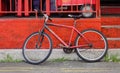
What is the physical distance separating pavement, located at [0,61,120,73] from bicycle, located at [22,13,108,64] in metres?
0.17

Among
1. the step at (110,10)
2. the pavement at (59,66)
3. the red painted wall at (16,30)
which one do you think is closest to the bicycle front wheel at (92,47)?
the pavement at (59,66)

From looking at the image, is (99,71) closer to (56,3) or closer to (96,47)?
(96,47)

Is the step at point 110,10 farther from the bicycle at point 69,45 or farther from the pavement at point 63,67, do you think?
the pavement at point 63,67

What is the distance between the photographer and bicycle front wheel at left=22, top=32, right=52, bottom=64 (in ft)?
35.6

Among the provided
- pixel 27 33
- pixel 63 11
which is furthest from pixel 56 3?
pixel 27 33

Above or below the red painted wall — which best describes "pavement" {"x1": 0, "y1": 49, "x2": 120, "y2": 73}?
below

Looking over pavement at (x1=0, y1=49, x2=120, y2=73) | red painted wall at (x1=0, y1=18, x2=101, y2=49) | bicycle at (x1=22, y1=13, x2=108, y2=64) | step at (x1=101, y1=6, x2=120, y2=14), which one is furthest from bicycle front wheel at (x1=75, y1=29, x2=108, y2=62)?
step at (x1=101, y1=6, x2=120, y2=14)

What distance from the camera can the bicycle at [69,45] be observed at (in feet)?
35.8

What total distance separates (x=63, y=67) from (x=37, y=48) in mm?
883

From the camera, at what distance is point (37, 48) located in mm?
11070

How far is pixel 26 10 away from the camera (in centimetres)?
1174

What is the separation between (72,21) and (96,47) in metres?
0.86

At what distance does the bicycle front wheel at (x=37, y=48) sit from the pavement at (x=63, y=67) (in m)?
0.16

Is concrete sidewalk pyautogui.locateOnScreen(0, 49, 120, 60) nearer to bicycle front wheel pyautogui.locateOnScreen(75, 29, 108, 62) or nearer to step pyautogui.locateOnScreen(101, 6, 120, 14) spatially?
bicycle front wheel pyautogui.locateOnScreen(75, 29, 108, 62)
